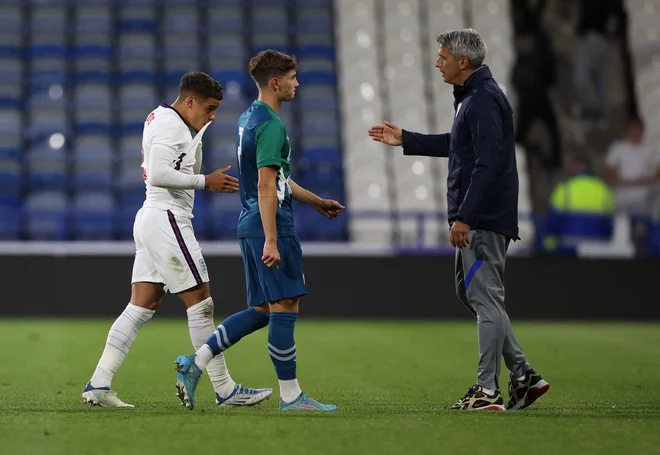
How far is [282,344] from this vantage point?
5359mm

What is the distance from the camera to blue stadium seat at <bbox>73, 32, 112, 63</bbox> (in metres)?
15.8

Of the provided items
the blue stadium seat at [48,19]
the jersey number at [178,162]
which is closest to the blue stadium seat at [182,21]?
the blue stadium seat at [48,19]

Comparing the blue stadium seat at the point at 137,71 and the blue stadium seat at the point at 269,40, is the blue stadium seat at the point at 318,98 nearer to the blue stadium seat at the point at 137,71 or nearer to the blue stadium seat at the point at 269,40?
the blue stadium seat at the point at 269,40

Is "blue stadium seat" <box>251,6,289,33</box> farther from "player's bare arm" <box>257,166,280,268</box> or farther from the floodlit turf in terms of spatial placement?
"player's bare arm" <box>257,166,280,268</box>

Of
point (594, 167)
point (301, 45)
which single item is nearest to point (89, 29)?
point (301, 45)

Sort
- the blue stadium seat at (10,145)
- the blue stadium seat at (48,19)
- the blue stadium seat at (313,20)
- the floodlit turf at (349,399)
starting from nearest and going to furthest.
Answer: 1. the floodlit turf at (349,399)
2. the blue stadium seat at (10,145)
3. the blue stadium seat at (48,19)
4. the blue stadium seat at (313,20)

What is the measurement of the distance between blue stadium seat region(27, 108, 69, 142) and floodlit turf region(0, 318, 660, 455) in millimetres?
4321

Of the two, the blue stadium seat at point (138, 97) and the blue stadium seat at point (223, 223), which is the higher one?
the blue stadium seat at point (138, 97)

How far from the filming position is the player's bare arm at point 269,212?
17.1 ft

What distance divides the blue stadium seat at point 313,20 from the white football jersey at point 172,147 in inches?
435

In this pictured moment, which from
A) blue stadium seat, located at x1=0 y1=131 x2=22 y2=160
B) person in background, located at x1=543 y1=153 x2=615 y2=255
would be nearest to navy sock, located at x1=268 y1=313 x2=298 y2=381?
person in background, located at x1=543 y1=153 x2=615 y2=255

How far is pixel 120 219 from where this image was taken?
524 inches

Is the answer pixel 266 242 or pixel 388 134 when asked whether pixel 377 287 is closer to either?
pixel 388 134

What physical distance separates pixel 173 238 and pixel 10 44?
11116 millimetres
